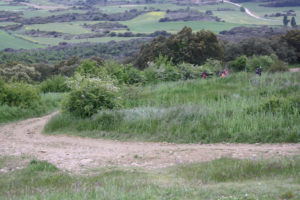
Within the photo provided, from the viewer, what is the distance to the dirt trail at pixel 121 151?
725cm

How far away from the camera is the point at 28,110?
15.0m

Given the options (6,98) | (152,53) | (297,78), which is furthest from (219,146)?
(152,53)

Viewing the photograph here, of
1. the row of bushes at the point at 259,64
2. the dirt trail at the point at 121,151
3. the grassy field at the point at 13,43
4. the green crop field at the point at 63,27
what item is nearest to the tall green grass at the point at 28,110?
the dirt trail at the point at 121,151

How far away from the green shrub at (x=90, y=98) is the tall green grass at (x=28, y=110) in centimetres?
329

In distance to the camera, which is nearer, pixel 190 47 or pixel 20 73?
pixel 190 47

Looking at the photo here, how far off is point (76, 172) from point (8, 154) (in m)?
2.64

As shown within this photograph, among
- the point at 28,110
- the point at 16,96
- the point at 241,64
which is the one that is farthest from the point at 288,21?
the point at 16,96

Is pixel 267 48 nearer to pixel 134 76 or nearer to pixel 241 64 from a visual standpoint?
pixel 241 64

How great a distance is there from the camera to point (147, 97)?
46.6ft

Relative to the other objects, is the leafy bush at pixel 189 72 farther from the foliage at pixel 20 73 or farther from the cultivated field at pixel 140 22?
the cultivated field at pixel 140 22

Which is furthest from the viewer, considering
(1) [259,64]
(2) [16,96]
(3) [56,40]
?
(3) [56,40]

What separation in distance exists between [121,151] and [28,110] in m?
8.16

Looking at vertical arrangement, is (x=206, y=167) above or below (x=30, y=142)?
above

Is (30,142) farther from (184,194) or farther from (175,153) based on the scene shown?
(184,194)
